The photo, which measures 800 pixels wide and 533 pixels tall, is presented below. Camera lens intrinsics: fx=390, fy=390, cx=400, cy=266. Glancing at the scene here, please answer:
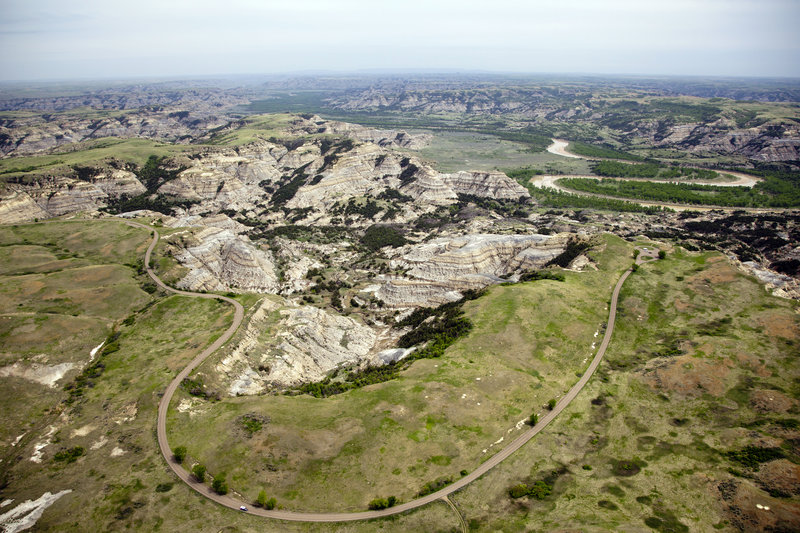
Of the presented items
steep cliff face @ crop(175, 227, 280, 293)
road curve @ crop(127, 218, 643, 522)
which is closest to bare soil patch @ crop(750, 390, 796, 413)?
road curve @ crop(127, 218, 643, 522)

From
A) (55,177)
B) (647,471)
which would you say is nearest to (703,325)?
(647,471)

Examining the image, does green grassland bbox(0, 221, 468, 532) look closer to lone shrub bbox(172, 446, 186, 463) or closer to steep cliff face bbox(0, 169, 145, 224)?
lone shrub bbox(172, 446, 186, 463)

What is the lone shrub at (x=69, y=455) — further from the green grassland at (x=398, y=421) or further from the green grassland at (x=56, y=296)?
the green grassland at (x=56, y=296)

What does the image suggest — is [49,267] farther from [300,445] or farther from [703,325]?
[703,325]

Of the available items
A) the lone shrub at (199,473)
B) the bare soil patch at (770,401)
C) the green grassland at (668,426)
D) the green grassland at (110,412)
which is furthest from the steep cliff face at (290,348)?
the bare soil patch at (770,401)

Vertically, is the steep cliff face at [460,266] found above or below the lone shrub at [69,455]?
above
